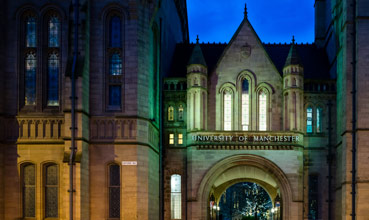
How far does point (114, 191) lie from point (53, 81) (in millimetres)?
8279

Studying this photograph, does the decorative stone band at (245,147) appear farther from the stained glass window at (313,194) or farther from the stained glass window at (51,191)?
the stained glass window at (51,191)

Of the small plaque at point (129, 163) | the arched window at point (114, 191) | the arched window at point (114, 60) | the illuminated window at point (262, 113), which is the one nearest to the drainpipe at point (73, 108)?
the arched window at point (114, 60)

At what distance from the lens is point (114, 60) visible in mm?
36719

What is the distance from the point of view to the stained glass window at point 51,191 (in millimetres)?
35656

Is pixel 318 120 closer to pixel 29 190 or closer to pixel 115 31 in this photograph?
pixel 115 31

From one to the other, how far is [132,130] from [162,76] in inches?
330

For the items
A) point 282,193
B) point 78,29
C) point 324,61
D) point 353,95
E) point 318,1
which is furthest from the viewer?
point 318,1

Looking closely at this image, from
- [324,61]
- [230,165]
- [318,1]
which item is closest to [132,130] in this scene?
[230,165]

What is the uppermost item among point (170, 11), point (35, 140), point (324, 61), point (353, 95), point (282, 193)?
point (170, 11)

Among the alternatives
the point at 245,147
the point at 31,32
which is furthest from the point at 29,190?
the point at 245,147

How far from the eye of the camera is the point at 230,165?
41656mm

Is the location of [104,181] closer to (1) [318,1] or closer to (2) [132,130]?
(2) [132,130]

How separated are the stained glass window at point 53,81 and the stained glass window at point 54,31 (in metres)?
0.74

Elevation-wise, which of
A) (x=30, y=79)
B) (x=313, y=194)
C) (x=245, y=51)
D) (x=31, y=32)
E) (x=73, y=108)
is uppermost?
(x=31, y=32)
